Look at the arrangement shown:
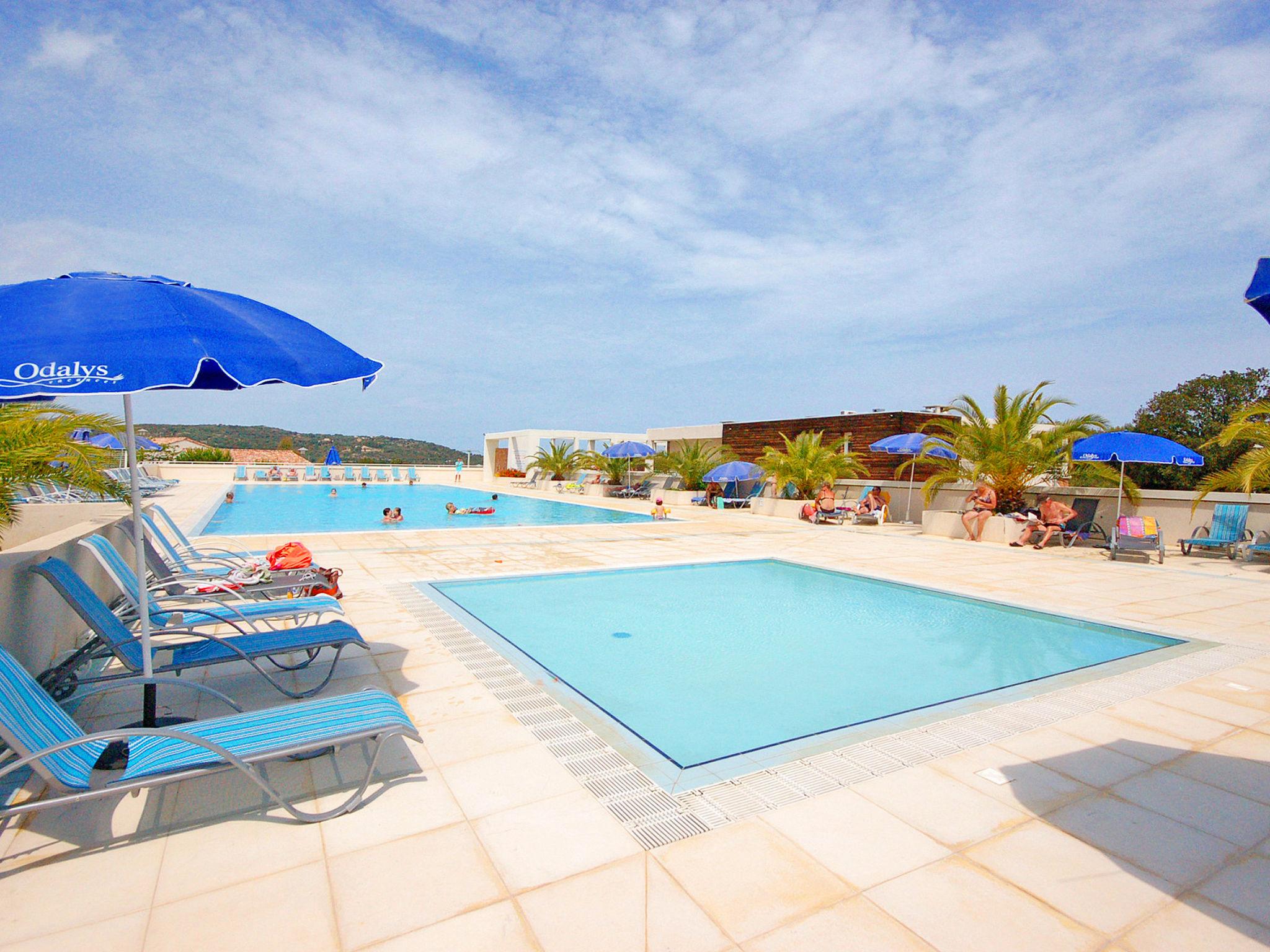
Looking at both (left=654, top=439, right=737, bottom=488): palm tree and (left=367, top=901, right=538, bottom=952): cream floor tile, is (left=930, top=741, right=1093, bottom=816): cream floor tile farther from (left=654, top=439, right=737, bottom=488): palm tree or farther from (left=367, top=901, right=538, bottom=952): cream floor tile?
(left=654, top=439, right=737, bottom=488): palm tree

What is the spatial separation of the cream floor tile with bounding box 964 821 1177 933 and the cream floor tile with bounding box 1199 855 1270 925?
0.16m

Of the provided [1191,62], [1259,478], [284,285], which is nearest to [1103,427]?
[1259,478]

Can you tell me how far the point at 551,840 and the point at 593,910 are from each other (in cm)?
49

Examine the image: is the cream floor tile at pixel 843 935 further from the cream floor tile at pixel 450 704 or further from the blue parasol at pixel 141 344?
the blue parasol at pixel 141 344

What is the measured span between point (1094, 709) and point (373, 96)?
12.8 meters

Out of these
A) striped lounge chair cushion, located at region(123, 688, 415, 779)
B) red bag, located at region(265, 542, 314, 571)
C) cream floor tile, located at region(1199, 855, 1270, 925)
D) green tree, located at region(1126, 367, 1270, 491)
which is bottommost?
cream floor tile, located at region(1199, 855, 1270, 925)

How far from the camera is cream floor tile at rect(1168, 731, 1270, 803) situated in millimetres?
3357

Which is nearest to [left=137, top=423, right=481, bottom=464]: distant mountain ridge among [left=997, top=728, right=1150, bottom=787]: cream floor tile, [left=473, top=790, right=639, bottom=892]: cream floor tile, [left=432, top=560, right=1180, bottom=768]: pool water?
[left=432, top=560, right=1180, bottom=768]: pool water

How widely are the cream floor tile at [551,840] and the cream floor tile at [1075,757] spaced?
2.52 m

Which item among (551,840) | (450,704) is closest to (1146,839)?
(551,840)

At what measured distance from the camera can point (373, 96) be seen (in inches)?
424

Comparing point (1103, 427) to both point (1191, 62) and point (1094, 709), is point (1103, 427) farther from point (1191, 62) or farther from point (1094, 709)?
point (1094, 709)

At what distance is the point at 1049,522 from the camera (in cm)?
1345

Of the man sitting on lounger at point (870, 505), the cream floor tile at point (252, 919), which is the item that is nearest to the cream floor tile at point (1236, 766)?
the cream floor tile at point (252, 919)
